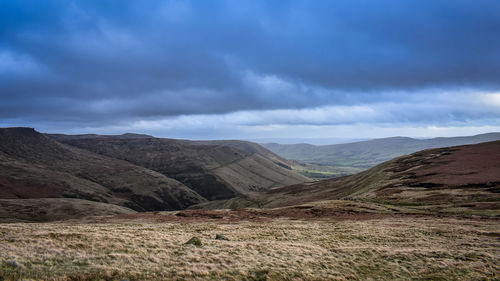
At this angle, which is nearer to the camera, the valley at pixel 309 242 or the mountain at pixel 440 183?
the valley at pixel 309 242

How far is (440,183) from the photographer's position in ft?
241

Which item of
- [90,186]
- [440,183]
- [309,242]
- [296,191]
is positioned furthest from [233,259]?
[90,186]

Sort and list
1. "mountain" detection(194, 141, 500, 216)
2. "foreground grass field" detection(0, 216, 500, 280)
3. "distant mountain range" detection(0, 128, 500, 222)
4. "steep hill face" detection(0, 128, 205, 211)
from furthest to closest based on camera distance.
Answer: "steep hill face" detection(0, 128, 205, 211), "distant mountain range" detection(0, 128, 500, 222), "mountain" detection(194, 141, 500, 216), "foreground grass field" detection(0, 216, 500, 280)

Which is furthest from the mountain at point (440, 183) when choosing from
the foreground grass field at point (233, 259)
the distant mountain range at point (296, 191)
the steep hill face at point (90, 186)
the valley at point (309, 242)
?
the steep hill face at point (90, 186)

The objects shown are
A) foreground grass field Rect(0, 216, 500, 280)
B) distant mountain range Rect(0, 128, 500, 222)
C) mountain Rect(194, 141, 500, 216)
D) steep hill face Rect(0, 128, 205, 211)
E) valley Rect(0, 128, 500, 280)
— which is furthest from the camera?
steep hill face Rect(0, 128, 205, 211)

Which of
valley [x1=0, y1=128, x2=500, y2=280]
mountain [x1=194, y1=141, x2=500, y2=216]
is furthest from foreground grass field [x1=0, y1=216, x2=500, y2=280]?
mountain [x1=194, y1=141, x2=500, y2=216]

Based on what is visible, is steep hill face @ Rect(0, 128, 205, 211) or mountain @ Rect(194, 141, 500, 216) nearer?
mountain @ Rect(194, 141, 500, 216)

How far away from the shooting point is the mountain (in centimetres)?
5744

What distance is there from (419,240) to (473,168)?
232 ft

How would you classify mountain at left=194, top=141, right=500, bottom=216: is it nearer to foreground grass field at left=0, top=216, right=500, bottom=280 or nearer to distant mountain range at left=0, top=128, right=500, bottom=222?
distant mountain range at left=0, top=128, right=500, bottom=222

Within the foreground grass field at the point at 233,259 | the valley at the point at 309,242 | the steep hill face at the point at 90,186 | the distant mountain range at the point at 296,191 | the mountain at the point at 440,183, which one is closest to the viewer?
the foreground grass field at the point at 233,259

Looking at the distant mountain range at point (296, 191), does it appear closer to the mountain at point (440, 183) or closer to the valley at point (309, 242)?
the mountain at point (440, 183)

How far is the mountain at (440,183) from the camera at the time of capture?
5744 cm

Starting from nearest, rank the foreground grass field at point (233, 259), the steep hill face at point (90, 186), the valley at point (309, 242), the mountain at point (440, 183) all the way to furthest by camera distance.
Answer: the foreground grass field at point (233, 259) → the valley at point (309, 242) → the mountain at point (440, 183) → the steep hill face at point (90, 186)
